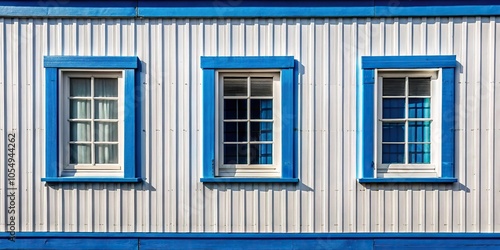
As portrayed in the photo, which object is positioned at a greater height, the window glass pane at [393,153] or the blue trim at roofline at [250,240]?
the window glass pane at [393,153]

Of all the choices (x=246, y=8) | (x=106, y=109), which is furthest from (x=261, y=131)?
(x=106, y=109)

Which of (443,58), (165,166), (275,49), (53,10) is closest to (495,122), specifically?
(443,58)

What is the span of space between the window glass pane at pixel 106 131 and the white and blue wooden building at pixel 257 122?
7 cm

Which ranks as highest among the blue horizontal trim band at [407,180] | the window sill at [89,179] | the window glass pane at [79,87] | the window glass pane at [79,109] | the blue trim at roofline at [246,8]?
the blue trim at roofline at [246,8]

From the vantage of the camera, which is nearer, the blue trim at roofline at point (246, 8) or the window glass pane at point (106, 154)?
the blue trim at roofline at point (246, 8)

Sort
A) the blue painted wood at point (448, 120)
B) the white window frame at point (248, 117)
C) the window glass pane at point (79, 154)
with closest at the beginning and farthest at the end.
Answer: the blue painted wood at point (448, 120), the white window frame at point (248, 117), the window glass pane at point (79, 154)

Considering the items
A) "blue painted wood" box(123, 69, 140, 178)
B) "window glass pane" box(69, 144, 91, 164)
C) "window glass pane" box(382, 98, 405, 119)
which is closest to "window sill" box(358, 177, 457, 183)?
"window glass pane" box(382, 98, 405, 119)

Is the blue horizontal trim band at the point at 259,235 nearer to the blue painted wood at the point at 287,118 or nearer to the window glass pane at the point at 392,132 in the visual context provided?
the blue painted wood at the point at 287,118

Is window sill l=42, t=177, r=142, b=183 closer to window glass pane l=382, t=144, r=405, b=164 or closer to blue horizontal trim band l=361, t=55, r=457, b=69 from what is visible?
window glass pane l=382, t=144, r=405, b=164

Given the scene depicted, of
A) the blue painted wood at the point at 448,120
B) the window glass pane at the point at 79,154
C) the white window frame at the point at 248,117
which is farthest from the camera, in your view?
the window glass pane at the point at 79,154

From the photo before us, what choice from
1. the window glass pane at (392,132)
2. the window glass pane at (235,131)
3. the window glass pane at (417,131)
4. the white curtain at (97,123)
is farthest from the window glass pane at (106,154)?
the window glass pane at (417,131)

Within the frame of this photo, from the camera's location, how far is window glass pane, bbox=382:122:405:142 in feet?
17.4

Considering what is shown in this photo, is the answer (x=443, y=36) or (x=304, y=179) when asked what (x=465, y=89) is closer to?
(x=443, y=36)

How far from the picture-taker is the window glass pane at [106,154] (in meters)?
5.36
